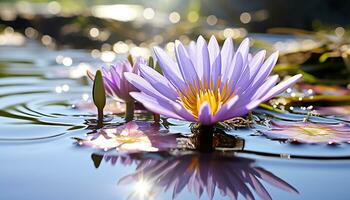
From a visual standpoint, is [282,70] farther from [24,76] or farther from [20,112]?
[20,112]

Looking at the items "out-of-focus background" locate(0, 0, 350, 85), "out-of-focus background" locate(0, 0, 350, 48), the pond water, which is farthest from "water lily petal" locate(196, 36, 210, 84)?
"out-of-focus background" locate(0, 0, 350, 48)

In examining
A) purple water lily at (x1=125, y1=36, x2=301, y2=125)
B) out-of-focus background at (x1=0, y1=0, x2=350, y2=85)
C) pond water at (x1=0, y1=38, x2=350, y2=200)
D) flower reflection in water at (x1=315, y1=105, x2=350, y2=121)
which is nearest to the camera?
pond water at (x1=0, y1=38, x2=350, y2=200)

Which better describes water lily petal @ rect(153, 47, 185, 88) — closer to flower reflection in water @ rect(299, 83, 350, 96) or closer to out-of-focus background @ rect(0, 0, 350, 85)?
flower reflection in water @ rect(299, 83, 350, 96)

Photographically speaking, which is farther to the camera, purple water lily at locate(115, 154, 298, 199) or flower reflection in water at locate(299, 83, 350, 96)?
flower reflection in water at locate(299, 83, 350, 96)

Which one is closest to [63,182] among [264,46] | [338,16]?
[264,46]

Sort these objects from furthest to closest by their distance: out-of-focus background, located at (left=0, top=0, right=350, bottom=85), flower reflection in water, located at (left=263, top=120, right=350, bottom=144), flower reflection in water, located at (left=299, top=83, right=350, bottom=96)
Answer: out-of-focus background, located at (left=0, top=0, right=350, bottom=85) → flower reflection in water, located at (left=299, top=83, right=350, bottom=96) → flower reflection in water, located at (left=263, top=120, right=350, bottom=144)

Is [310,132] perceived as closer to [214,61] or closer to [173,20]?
[214,61]

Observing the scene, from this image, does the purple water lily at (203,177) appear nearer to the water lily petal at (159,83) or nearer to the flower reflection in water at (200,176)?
the flower reflection in water at (200,176)
